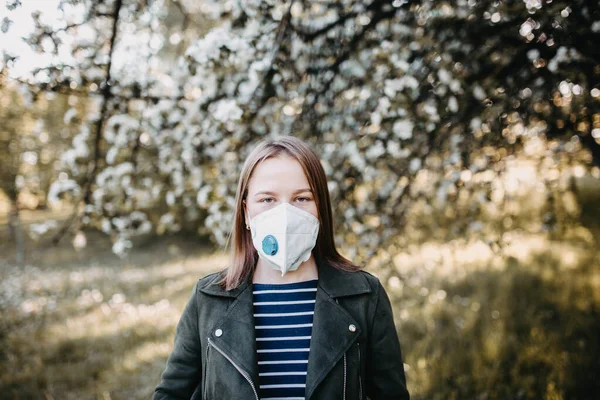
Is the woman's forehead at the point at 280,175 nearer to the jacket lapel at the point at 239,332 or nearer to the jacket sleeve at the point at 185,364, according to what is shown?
the jacket lapel at the point at 239,332

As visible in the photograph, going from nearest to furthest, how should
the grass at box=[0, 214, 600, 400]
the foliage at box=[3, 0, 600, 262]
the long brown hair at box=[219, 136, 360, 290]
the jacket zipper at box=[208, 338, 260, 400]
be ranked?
1. the jacket zipper at box=[208, 338, 260, 400]
2. the long brown hair at box=[219, 136, 360, 290]
3. the foliage at box=[3, 0, 600, 262]
4. the grass at box=[0, 214, 600, 400]

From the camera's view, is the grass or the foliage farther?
the grass

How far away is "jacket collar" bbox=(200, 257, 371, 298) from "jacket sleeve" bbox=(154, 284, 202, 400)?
0.14 m

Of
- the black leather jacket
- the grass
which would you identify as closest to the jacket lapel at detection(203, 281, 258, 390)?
the black leather jacket

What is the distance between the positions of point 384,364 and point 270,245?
2.36ft

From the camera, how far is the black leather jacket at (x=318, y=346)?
5.62 ft

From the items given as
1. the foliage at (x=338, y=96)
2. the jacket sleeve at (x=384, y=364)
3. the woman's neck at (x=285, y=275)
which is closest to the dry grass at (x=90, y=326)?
the foliage at (x=338, y=96)

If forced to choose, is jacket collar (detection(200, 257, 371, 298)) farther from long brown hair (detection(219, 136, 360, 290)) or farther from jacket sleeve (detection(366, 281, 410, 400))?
jacket sleeve (detection(366, 281, 410, 400))

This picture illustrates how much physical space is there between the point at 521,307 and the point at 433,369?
2.19m

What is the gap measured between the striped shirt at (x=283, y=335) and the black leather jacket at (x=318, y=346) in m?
0.07

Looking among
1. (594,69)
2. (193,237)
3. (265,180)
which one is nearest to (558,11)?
(594,69)

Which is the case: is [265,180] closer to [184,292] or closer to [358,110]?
[358,110]

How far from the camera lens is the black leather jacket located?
5.62 ft

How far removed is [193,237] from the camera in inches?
600
